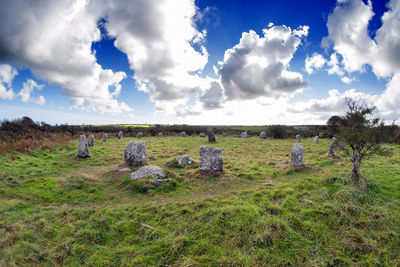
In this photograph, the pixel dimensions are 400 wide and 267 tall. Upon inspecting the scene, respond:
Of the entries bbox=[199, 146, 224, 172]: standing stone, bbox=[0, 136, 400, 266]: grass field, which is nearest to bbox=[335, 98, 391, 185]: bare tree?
bbox=[0, 136, 400, 266]: grass field

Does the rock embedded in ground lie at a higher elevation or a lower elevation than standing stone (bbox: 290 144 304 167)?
lower

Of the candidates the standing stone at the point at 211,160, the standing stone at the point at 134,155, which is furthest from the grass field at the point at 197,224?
the standing stone at the point at 134,155

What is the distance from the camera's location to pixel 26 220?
5.71m

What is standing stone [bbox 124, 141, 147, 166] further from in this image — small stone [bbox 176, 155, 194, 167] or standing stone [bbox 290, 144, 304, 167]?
standing stone [bbox 290, 144, 304, 167]

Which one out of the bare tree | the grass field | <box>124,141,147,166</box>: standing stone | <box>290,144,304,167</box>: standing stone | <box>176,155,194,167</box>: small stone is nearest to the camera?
the grass field

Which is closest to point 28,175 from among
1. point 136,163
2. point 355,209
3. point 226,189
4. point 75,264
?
point 136,163

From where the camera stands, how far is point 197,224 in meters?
5.23

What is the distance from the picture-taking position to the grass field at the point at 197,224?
4.21 metres

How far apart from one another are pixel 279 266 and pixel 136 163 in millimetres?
9494

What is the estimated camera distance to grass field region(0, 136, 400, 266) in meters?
4.21

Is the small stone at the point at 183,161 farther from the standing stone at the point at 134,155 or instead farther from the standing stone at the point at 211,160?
the standing stone at the point at 134,155

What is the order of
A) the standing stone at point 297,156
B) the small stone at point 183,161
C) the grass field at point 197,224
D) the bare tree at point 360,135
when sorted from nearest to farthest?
the grass field at point 197,224
the bare tree at point 360,135
the standing stone at point 297,156
the small stone at point 183,161

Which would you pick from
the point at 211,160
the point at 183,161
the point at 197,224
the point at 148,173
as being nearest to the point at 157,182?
the point at 148,173

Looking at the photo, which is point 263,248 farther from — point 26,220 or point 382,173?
point 382,173
